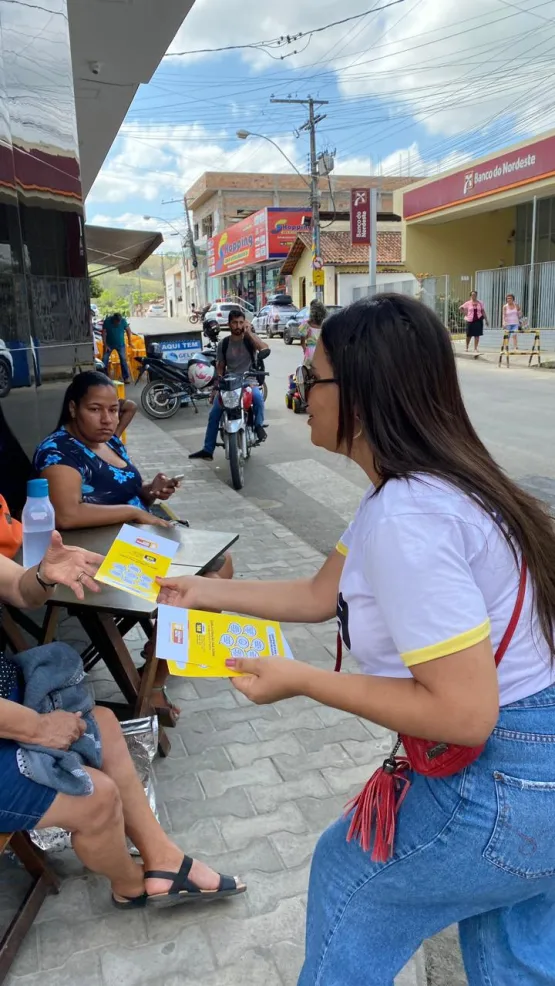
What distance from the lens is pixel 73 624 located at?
3.89 m

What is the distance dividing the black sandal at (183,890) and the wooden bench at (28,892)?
0.32m

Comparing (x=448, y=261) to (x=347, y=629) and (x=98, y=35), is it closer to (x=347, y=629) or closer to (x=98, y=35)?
(x=98, y=35)

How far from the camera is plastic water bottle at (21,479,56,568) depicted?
8.29 ft

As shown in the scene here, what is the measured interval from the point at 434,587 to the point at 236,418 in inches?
249

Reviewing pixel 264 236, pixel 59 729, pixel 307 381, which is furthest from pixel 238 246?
pixel 307 381

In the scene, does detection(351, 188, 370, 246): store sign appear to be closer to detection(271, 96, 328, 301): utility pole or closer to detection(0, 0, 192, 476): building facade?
detection(271, 96, 328, 301): utility pole

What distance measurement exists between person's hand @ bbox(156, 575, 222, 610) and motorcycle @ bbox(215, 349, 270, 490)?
5209mm

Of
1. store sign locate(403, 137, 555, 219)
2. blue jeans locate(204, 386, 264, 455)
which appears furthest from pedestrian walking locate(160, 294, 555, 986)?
store sign locate(403, 137, 555, 219)

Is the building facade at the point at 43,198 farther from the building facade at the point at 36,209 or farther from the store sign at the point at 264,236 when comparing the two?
the store sign at the point at 264,236

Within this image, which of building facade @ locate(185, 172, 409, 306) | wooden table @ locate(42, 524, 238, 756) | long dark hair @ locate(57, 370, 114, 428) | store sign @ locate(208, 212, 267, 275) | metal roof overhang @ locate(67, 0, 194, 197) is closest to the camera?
wooden table @ locate(42, 524, 238, 756)

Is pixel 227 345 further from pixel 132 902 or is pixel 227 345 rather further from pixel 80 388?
pixel 132 902

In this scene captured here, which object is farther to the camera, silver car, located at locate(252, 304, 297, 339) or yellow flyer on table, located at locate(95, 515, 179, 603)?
silver car, located at locate(252, 304, 297, 339)

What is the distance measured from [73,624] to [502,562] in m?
3.14

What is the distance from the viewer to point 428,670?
3.59 ft
